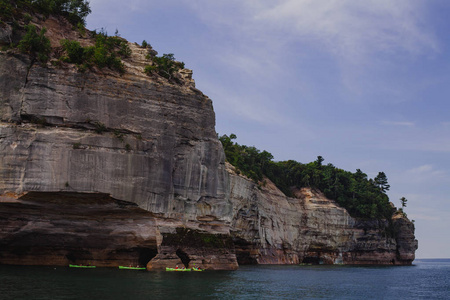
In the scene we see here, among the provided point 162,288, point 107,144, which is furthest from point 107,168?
point 162,288

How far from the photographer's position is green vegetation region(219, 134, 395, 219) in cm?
8800

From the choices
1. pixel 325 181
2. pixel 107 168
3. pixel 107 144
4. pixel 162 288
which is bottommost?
pixel 162 288

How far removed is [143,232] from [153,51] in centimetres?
2086

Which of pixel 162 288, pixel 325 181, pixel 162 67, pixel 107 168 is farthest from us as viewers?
pixel 325 181

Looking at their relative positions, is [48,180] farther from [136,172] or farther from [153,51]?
[153,51]

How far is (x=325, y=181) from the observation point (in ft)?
306

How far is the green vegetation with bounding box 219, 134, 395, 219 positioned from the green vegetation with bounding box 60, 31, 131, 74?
1579 inches

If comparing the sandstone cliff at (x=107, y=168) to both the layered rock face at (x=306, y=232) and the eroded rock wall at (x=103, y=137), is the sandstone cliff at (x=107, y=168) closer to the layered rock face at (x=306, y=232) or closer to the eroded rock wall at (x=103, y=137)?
the eroded rock wall at (x=103, y=137)

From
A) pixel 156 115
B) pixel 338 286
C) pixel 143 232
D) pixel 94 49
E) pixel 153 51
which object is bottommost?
pixel 338 286

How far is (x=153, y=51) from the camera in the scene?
51219mm

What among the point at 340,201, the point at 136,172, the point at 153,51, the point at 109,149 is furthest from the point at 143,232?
the point at 340,201

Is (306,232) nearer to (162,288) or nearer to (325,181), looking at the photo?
(325,181)

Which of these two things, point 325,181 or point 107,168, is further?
point 325,181

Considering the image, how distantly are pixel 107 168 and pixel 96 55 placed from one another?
10.9 meters
